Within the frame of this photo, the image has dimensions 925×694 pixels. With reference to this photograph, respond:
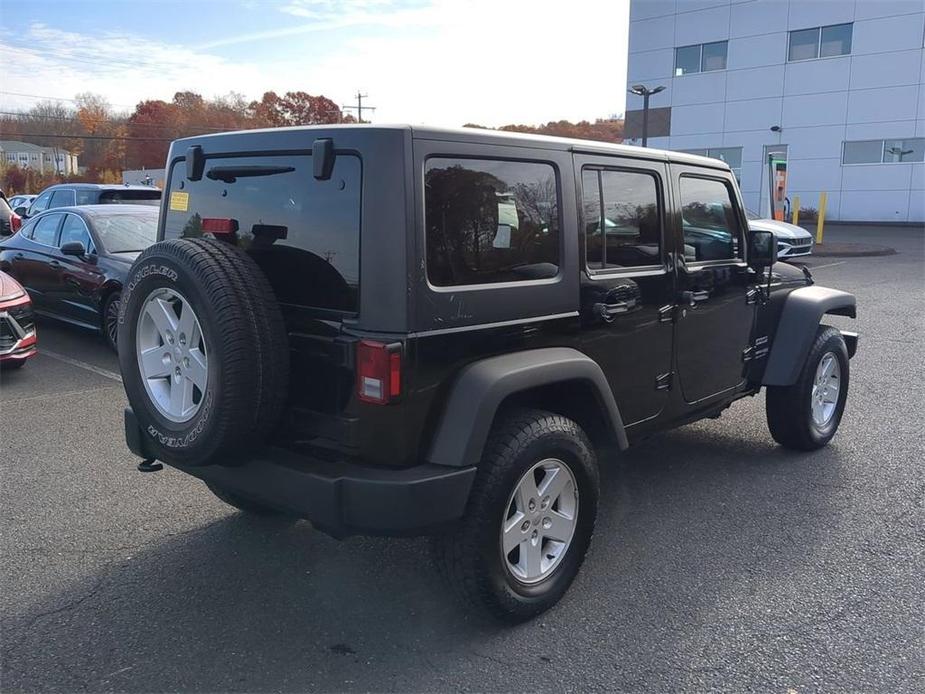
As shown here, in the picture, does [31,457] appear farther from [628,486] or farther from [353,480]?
[628,486]

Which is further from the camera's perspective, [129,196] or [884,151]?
[884,151]

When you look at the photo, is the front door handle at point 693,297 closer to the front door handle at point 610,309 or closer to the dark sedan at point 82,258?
the front door handle at point 610,309

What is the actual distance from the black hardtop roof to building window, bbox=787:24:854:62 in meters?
32.0

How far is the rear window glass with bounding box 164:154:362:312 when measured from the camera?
2855mm

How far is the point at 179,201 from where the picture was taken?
3.61 meters

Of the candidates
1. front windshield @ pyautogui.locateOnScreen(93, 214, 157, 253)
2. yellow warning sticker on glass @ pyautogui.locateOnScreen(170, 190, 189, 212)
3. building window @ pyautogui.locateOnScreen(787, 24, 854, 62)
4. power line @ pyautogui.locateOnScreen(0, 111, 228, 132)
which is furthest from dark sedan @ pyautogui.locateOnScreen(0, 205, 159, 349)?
power line @ pyautogui.locateOnScreen(0, 111, 228, 132)

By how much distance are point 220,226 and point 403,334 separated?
3.59 ft

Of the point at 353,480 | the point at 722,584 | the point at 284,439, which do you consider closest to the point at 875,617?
the point at 722,584

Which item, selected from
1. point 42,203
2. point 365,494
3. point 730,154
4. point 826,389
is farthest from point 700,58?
point 365,494

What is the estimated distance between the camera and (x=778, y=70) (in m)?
32.3

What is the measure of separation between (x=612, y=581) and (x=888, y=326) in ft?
26.0

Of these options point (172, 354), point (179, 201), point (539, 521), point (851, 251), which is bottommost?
point (539, 521)

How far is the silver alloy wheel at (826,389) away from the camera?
5227 millimetres

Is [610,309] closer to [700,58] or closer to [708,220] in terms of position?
[708,220]
